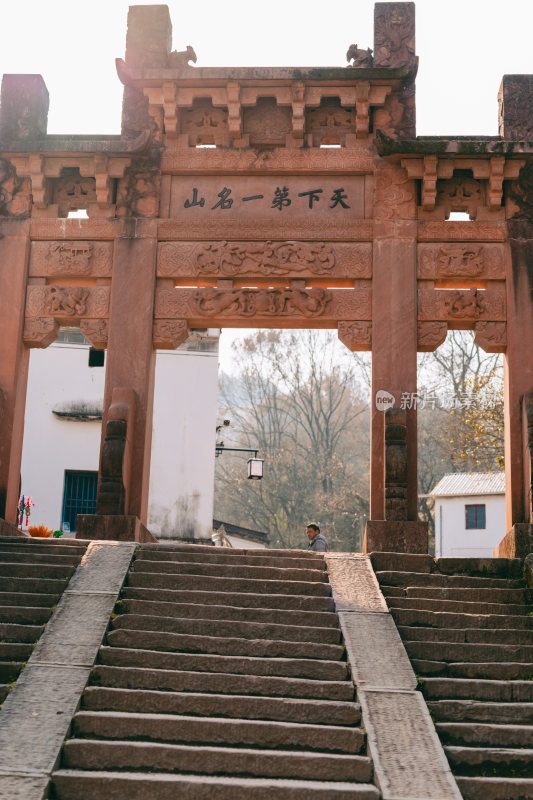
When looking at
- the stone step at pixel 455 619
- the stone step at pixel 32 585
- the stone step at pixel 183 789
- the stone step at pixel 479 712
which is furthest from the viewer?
the stone step at pixel 32 585

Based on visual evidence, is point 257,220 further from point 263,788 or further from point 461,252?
point 263,788

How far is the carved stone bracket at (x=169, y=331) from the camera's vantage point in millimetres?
11680

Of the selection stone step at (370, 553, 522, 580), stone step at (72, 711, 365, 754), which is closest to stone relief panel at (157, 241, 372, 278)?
stone step at (370, 553, 522, 580)

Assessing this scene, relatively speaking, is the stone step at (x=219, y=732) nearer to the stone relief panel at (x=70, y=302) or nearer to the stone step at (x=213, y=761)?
the stone step at (x=213, y=761)

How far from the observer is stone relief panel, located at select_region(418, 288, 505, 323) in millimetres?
11430

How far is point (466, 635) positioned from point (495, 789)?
1.84 meters

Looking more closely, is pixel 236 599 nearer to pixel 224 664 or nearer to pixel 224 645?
pixel 224 645

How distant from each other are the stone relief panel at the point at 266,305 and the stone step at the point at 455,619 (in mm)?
4609

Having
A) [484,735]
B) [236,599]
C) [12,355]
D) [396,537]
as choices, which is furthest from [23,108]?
[484,735]

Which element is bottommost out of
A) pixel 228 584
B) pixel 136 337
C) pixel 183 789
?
pixel 183 789

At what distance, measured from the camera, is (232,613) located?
762 centimetres

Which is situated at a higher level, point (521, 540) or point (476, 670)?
point (521, 540)

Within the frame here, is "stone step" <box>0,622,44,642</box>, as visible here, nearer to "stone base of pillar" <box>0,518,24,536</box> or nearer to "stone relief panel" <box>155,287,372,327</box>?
"stone base of pillar" <box>0,518,24,536</box>

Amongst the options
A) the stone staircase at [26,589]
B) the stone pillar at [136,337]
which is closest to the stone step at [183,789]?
the stone staircase at [26,589]
